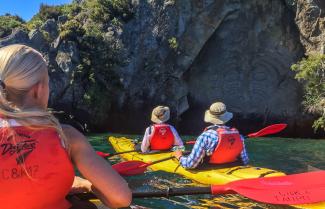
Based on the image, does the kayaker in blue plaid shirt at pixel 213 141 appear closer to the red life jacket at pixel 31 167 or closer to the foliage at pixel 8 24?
the red life jacket at pixel 31 167

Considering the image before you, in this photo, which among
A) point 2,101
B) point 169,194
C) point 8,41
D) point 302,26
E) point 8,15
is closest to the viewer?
point 2,101

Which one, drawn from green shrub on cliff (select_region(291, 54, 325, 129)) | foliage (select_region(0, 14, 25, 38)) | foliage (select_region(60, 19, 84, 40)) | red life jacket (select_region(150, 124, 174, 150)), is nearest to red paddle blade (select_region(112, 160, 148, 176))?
red life jacket (select_region(150, 124, 174, 150))

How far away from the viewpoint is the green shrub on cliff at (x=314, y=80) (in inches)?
843

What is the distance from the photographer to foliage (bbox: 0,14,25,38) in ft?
72.7

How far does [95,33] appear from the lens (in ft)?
74.2

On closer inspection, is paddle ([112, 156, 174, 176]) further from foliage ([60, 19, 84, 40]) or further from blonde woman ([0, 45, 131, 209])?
foliage ([60, 19, 84, 40])

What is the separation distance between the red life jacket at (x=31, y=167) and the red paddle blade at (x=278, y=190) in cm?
188

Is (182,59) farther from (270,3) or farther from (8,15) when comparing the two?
(8,15)

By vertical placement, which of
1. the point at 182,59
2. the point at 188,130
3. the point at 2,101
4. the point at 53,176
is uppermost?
the point at 182,59

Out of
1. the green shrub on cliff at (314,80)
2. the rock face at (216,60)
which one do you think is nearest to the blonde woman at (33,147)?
the green shrub on cliff at (314,80)

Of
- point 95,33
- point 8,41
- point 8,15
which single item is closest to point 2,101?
point 8,41

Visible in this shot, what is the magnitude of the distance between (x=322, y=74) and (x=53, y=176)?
847 inches

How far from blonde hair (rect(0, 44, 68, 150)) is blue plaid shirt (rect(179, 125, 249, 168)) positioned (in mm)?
4972

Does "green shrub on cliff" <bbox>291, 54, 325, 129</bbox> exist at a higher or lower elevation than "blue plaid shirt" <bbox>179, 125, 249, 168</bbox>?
higher
